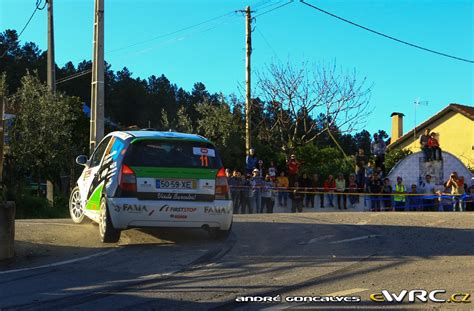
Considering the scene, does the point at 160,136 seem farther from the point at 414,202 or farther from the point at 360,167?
the point at 414,202

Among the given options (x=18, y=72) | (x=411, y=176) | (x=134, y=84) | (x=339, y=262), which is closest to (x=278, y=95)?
(x=411, y=176)

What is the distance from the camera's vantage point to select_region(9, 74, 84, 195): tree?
24.9 meters

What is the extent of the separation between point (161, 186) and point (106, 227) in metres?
1.06

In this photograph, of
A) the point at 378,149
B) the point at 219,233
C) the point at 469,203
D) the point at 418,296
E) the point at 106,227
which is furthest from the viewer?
the point at 378,149

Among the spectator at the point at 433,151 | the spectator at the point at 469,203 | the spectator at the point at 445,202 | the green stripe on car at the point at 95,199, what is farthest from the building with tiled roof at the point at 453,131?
the green stripe on car at the point at 95,199

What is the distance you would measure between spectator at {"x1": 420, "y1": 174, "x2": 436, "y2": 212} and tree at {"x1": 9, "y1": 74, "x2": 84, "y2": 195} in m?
14.8

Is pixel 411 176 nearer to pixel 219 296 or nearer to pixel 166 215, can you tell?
pixel 166 215

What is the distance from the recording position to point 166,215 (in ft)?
29.3

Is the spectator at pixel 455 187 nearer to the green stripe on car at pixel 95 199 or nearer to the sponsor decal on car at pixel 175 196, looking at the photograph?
the sponsor decal on car at pixel 175 196

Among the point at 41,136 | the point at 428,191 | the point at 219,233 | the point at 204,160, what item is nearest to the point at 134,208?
the point at 204,160

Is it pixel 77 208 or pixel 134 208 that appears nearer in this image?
pixel 134 208

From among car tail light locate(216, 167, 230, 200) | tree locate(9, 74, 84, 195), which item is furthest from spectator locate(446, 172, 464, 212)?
tree locate(9, 74, 84, 195)

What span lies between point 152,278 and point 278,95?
27221 millimetres

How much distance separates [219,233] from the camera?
31.9ft
